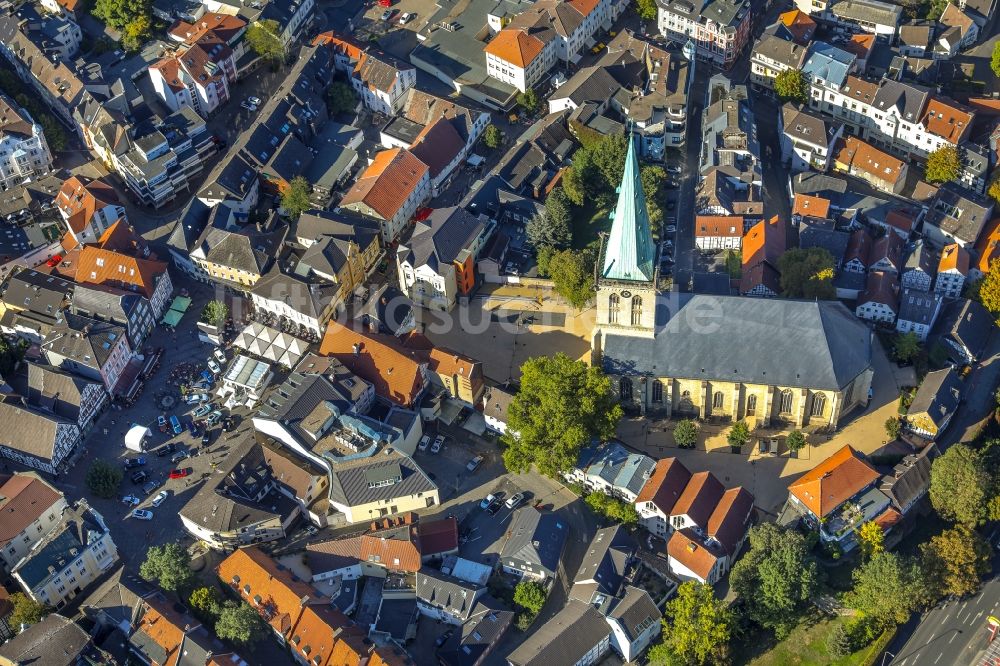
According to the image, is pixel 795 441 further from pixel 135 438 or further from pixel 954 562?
pixel 135 438

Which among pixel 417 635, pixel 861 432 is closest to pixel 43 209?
pixel 417 635

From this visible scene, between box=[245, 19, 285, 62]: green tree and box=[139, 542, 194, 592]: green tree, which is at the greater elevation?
box=[245, 19, 285, 62]: green tree

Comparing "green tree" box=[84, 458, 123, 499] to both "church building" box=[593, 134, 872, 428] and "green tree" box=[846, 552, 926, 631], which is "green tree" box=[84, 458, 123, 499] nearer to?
"church building" box=[593, 134, 872, 428]

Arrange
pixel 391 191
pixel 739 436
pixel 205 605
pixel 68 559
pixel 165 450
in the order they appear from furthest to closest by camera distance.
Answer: pixel 391 191
pixel 165 450
pixel 739 436
pixel 68 559
pixel 205 605

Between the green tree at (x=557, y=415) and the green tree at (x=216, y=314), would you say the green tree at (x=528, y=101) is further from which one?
the green tree at (x=557, y=415)

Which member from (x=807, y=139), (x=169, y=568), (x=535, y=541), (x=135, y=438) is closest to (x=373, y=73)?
(x=807, y=139)

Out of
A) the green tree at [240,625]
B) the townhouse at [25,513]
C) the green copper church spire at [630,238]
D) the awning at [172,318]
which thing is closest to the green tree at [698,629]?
the green copper church spire at [630,238]

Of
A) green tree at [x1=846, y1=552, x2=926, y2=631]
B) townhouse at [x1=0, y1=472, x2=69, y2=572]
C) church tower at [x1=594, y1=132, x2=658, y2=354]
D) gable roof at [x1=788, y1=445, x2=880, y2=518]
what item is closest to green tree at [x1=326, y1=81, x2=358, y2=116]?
church tower at [x1=594, y1=132, x2=658, y2=354]
